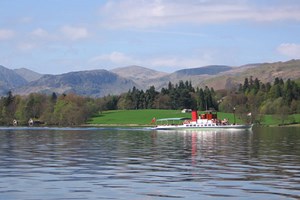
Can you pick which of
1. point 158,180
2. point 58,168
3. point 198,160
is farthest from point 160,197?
point 198,160

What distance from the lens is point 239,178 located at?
37156 millimetres

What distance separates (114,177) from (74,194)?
7.66 metres

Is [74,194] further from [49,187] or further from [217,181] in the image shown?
[217,181]

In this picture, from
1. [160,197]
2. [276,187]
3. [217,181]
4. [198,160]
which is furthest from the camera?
[198,160]

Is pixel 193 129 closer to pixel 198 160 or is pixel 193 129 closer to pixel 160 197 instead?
pixel 198 160

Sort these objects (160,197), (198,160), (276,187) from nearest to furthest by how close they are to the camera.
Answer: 1. (160,197)
2. (276,187)
3. (198,160)

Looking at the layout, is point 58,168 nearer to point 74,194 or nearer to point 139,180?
point 139,180

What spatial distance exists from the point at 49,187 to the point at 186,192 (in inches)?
309

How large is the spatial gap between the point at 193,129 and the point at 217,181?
145 m

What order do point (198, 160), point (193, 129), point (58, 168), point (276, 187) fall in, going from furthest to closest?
point (193, 129) → point (198, 160) → point (58, 168) → point (276, 187)

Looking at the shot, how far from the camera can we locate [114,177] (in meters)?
37.8

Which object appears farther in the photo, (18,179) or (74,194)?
(18,179)

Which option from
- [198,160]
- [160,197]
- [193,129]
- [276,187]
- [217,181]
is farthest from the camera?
[193,129]

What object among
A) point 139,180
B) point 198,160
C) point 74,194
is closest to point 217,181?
point 139,180
